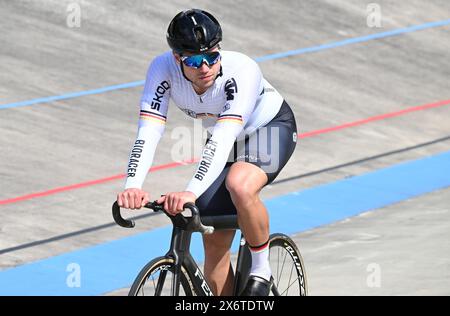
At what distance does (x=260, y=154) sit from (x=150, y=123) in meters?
0.56

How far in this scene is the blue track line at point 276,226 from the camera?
7562 millimetres

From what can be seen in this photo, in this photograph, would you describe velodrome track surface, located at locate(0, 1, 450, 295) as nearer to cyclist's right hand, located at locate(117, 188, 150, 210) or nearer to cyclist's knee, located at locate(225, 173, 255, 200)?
cyclist's knee, located at locate(225, 173, 255, 200)

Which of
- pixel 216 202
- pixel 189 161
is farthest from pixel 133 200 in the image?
pixel 189 161

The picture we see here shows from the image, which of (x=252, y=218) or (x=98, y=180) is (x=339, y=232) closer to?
(x=98, y=180)

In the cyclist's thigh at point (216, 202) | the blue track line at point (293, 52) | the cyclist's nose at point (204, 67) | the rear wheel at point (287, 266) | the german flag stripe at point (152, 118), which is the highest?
the blue track line at point (293, 52)

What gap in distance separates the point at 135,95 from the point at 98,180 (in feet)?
7.55

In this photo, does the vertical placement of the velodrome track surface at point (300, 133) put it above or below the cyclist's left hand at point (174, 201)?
above

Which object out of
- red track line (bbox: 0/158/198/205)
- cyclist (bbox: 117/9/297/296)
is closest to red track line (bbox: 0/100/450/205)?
red track line (bbox: 0/158/198/205)

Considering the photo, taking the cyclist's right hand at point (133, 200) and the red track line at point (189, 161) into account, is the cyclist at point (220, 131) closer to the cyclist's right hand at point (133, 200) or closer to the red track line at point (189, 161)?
the cyclist's right hand at point (133, 200)

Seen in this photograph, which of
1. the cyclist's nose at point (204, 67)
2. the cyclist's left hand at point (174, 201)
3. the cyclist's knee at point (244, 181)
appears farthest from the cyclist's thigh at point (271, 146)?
the cyclist's left hand at point (174, 201)

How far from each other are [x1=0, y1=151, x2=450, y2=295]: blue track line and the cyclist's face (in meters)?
2.16

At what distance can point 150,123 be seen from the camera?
5707 mm

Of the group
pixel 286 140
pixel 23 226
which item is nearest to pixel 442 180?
pixel 23 226

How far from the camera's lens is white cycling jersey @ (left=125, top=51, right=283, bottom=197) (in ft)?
18.1
